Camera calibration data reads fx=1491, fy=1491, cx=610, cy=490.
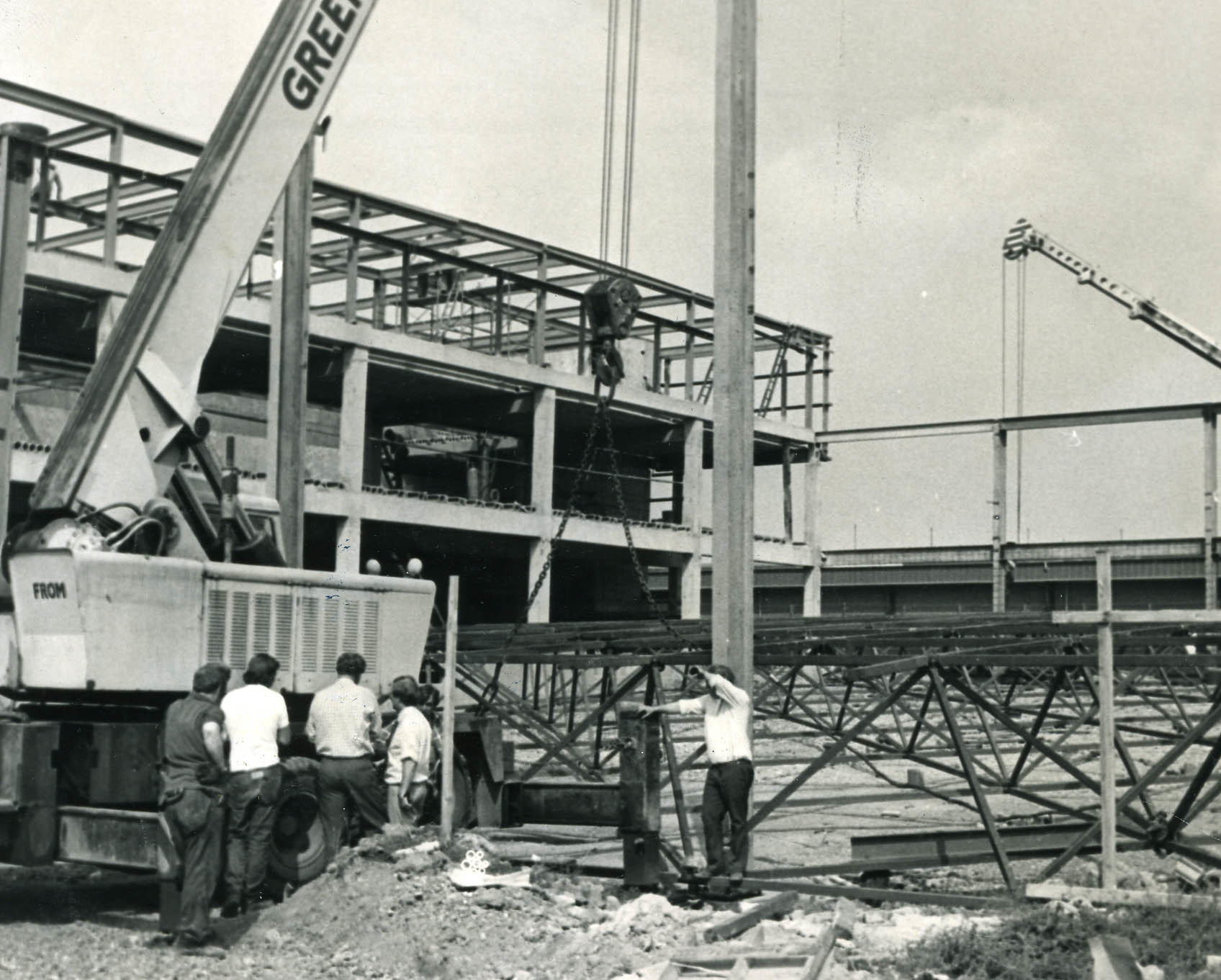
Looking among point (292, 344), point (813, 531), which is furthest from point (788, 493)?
point (292, 344)

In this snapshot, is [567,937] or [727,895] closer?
[567,937]

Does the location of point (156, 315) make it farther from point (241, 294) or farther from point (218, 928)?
point (241, 294)

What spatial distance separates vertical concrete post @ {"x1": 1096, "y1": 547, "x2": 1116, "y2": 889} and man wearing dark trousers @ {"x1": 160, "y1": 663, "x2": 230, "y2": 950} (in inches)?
229

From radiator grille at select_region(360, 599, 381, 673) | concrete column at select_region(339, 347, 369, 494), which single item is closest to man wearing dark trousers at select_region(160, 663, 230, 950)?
radiator grille at select_region(360, 599, 381, 673)

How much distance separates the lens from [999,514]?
4856 cm

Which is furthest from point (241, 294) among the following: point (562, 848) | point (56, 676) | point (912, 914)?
point (912, 914)

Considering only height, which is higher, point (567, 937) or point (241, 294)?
point (241, 294)

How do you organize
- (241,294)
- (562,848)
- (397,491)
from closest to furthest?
(562,848), (241,294), (397,491)

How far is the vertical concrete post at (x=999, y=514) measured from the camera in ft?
156

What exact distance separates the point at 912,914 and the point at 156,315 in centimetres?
717

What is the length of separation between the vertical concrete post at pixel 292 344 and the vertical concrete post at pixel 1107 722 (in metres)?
8.08

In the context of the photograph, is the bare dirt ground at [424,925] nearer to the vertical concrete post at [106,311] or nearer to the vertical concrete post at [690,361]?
Answer: the vertical concrete post at [106,311]

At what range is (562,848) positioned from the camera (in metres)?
14.7

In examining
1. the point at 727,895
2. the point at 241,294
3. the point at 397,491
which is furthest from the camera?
the point at 397,491
